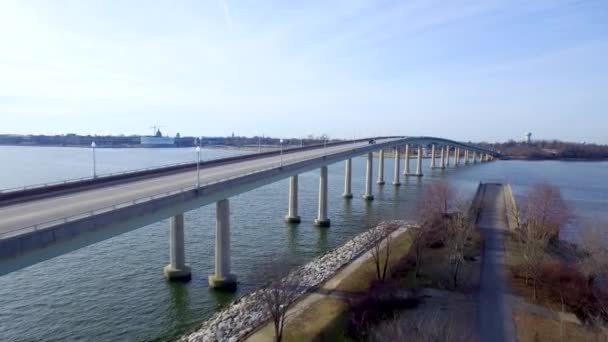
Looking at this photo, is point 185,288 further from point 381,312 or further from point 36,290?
point 381,312

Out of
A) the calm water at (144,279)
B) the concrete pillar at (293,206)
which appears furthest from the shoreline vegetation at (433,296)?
the concrete pillar at (293,206)

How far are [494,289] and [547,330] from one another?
442 centimetres

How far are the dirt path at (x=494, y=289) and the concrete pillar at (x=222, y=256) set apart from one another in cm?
1339

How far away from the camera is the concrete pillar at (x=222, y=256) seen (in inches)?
939

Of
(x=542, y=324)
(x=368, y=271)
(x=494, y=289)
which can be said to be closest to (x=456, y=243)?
(x=494, y=289)

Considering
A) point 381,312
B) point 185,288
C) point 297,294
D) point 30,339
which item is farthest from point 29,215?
point 381,312

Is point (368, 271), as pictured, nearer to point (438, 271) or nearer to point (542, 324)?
point (438, 271)

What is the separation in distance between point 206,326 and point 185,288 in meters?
4.87

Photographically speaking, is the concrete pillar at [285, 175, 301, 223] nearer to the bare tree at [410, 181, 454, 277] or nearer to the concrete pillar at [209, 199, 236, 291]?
the bare tree at [410, 181, 454, 277]

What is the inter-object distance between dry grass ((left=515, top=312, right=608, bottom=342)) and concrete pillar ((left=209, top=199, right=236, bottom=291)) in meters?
14.8

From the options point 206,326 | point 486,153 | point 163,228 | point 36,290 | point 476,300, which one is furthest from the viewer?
point 486,153

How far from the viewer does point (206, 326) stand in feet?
64.0

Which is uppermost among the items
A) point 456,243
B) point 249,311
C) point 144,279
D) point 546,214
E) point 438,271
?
point 546,214

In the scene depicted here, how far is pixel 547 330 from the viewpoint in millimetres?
18016
